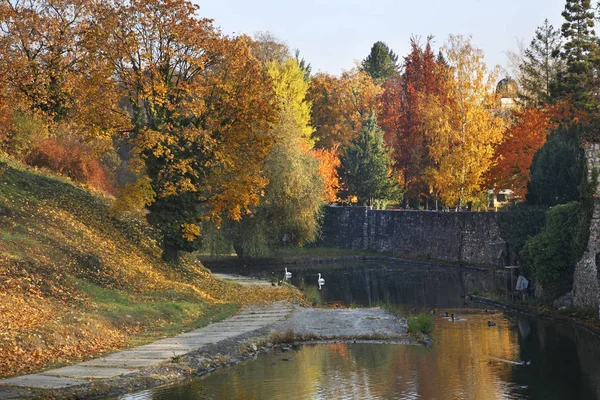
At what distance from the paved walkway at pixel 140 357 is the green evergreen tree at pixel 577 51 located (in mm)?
33169

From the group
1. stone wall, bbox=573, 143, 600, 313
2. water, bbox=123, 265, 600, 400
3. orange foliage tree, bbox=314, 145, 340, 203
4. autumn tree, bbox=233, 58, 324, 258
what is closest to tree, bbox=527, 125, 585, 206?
water, bbox=123, 265, 600, 400

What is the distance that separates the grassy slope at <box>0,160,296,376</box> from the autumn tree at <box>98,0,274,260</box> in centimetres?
291

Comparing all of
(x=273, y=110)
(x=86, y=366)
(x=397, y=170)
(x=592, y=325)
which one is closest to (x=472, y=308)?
(x=592, y=325)

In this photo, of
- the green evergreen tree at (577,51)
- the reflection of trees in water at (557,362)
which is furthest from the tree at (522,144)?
the reflection of trees in water at (557,362)

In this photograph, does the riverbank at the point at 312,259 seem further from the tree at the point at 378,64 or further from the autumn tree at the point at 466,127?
the tree at the point at 378,64

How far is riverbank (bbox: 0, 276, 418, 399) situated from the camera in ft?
73.3

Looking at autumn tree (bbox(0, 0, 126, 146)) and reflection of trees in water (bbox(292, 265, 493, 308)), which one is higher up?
autumn tree (bbox(0, 0, 126, 146))

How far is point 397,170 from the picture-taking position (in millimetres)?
79812

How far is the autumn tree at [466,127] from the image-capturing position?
63625mm

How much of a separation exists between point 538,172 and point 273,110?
53.9 ft

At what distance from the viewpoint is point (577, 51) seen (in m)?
62.2

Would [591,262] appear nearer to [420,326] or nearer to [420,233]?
[420,326]

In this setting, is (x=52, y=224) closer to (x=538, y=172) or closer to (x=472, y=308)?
(x=472, y=308)

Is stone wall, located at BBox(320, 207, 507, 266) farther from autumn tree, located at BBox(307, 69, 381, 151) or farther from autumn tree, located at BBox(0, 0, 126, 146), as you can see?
autumn tree, located at BBox(0, 0, 126, 146)
